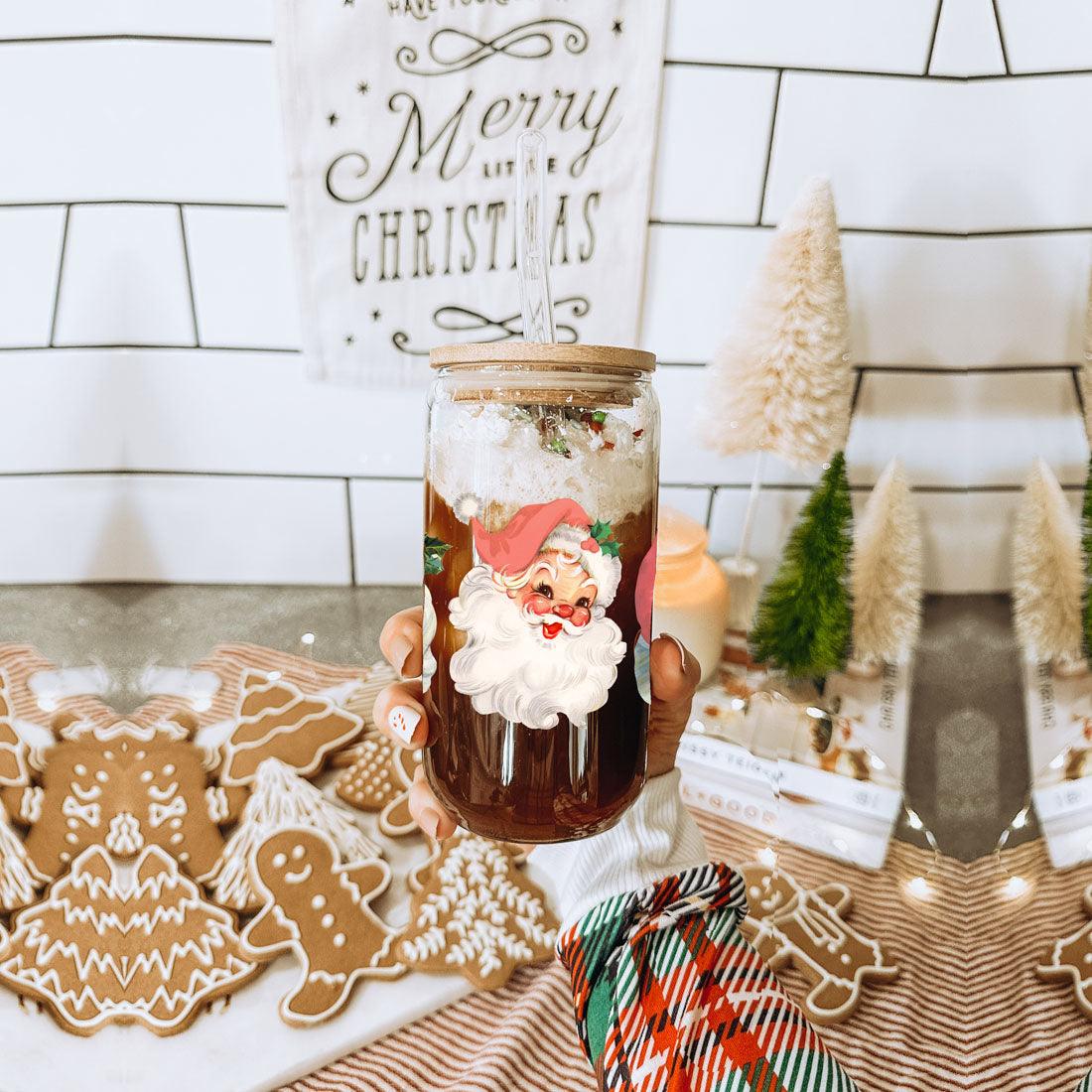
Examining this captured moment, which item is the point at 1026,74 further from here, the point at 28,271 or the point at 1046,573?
the point at 28,271

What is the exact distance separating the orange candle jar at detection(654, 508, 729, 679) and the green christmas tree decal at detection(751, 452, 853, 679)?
0.06m

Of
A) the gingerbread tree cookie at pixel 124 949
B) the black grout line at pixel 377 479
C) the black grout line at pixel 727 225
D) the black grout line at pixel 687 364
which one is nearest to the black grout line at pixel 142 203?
the black grout line at pixel 727 225

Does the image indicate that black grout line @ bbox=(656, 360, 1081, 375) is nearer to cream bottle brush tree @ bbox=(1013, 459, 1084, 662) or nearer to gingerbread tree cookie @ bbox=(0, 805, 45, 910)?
cream bottle brush tree @ bbox=(1013, 459, 1084, 662)

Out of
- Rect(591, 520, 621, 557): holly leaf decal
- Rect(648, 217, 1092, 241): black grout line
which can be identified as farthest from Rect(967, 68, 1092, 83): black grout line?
Rect(591, 520, 621, 557): holly leaf decal

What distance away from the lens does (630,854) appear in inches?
20.1

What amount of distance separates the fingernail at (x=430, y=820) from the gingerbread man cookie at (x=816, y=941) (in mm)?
215

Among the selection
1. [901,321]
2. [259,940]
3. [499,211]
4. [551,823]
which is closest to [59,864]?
[259,940]

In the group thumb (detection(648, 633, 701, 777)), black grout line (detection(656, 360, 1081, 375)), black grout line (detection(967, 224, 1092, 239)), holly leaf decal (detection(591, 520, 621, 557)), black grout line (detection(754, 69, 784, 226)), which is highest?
black grout line (detection(754, 69, 784, 226))

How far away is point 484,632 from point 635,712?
9 centimetres

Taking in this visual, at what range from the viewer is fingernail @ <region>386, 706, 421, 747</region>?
0.47 m

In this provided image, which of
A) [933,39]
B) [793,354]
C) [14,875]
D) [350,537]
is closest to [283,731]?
[14,875]

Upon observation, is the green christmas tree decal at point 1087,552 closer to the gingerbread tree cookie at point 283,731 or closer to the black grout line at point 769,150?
the black grout line at point 769,150

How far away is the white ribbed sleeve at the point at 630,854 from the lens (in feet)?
1.64

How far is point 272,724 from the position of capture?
2.48ft
